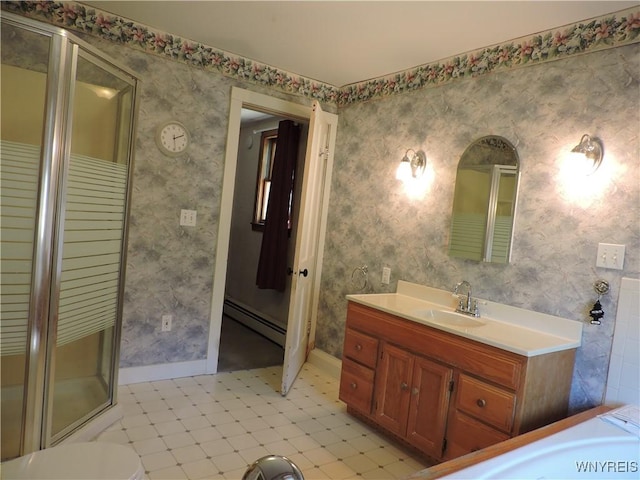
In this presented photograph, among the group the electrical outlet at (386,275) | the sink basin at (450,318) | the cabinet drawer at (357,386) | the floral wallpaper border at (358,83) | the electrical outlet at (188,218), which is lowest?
the cabinet drawer at (357,386)

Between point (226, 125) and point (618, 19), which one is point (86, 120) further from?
point (618, 19)

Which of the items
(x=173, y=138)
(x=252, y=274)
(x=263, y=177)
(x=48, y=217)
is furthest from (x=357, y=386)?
(x=263, y=177)

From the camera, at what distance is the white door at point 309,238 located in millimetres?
3150

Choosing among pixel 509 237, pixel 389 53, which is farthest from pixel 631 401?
pixel 389 53

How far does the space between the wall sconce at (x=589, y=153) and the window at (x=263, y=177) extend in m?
3.26

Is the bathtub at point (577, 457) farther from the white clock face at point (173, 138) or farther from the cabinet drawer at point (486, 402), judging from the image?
the white clock face at point (173, 138)

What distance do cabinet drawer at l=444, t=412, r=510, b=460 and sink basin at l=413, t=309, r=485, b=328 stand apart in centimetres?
53

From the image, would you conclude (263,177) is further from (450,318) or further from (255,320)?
(450,318)

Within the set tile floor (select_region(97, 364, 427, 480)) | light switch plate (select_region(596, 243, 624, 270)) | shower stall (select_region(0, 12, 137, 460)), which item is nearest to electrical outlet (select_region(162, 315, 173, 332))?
tile floor (select_region(97, 364, 427, 480))

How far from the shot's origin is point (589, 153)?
2.12 metres

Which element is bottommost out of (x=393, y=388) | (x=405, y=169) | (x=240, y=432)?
(x=240, y=432)

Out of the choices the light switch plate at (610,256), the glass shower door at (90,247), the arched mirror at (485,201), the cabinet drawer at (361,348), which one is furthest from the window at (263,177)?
the light switch plate at (610,256)

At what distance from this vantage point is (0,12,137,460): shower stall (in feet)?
6.13

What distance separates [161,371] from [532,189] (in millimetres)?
2707
